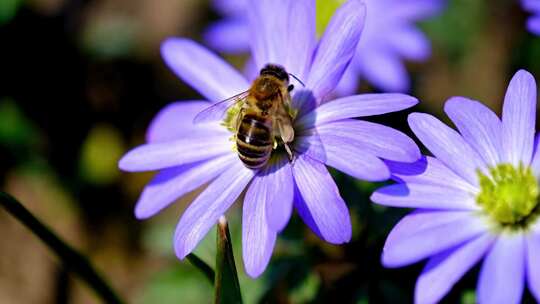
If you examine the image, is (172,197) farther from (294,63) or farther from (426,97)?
(426,97)

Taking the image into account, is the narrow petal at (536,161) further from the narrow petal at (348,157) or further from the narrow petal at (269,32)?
the narrow petal at (269,32)

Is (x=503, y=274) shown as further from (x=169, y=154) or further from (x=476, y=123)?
(x=169, y=154)

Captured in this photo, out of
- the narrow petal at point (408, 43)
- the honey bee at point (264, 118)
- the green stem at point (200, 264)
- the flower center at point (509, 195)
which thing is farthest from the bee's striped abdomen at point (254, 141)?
the narrow petal at point (408, 43)

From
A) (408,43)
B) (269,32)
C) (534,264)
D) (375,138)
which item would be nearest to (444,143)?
(375,138)

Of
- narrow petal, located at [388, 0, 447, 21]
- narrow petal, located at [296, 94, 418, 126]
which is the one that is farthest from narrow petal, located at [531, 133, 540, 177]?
narrow petal, located at [388, 0, 447, 21]

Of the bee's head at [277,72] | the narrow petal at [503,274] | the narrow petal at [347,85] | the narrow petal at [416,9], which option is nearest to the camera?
the narrow petal at [503,274]

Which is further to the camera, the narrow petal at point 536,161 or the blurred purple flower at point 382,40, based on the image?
the blurred purple flower at point 382,40

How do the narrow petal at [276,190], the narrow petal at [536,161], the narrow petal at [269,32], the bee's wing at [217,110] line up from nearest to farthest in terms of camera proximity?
the narrow petal at [276,190]
the narrow petal at [536,161]
the bee's wing at [217,110]
the narrow petal at [269,32]

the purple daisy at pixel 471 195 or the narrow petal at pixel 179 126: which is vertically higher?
the purple daisy at pixel 471 195
